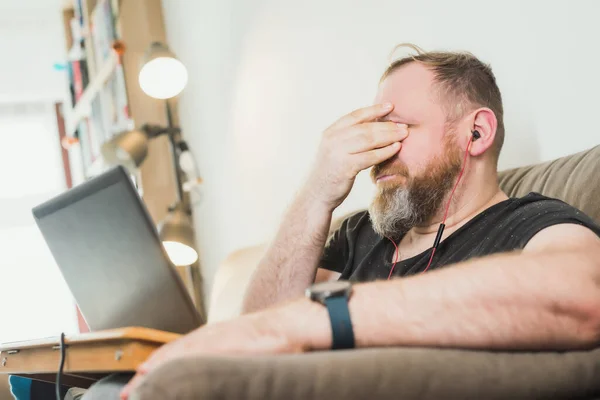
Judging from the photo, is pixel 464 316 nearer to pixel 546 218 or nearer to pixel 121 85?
pixel 546 218

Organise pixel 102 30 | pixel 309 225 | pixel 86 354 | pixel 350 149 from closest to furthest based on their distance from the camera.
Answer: pixel 86 354 → pixel 350 149 → pixel 309 225 → pixel 102 30

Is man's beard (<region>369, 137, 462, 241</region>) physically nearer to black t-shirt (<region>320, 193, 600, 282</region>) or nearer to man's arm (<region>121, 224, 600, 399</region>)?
black t-shirt (<region>320, 193, 600, 282</region>)

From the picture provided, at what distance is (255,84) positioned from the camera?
2.70 m

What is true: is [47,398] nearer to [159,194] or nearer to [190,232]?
[190,232]

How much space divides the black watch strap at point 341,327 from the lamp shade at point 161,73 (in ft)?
6.74

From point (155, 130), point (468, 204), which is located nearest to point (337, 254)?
point (468, 204)

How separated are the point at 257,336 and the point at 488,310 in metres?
0.27

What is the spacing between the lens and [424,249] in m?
1.39

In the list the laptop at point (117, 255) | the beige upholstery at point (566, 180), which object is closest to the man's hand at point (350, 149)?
the beige upholstery at point (566, 180)

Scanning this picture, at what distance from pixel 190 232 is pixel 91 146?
1.84 metres

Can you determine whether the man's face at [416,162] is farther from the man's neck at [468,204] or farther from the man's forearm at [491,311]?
the man's forearm at [491,311]

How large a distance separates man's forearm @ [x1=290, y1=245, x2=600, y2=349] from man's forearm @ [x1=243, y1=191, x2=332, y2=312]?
2.41ft

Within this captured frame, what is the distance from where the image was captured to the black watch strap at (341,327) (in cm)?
81

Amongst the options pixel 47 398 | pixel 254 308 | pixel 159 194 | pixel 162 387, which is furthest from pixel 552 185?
pixel 159 194
